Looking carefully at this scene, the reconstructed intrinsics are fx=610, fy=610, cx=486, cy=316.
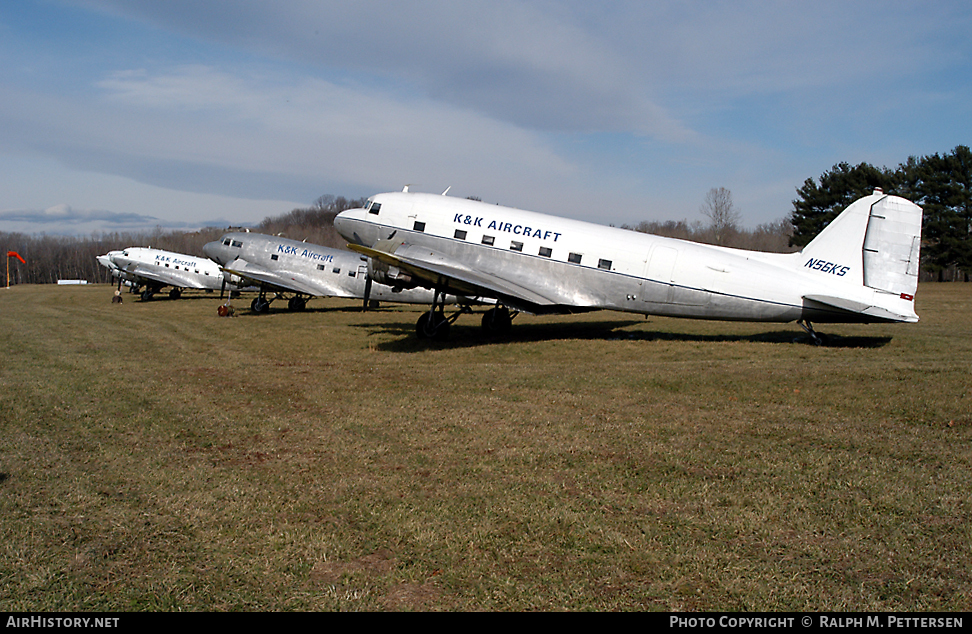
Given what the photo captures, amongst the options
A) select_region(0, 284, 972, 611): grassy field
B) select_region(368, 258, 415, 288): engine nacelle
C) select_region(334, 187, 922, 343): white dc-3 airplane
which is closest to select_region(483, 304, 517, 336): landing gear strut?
select_region(334, 187, 922, 343): white dc-3 airplane

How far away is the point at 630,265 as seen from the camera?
17.6 m

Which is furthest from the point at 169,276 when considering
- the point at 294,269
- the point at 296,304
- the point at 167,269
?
the point at 294,269

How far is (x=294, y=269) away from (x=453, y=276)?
19.4 meters

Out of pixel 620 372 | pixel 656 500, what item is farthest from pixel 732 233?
pixel 656 500

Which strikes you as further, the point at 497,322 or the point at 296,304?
the point at 296,304

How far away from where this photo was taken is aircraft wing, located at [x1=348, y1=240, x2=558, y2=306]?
16594mm

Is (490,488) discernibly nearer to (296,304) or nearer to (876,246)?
(876,246)

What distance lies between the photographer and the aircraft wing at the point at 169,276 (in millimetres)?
47062

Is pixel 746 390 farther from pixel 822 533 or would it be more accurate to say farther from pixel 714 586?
pixel 714 586

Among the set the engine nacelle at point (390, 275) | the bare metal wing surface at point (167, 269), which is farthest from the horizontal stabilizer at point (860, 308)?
the bare metal wing surface at point (167, 269)

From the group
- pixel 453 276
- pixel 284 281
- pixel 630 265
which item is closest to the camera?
pixel 453 276

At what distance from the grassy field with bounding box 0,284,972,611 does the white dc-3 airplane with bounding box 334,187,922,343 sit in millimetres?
3896

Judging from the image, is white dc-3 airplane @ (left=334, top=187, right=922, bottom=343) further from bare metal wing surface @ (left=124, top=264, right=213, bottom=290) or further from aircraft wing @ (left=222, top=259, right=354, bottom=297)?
bare metal wing surface @ (left=124, top=264, right=213, bottom=290)

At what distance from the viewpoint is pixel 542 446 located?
7277 mm
